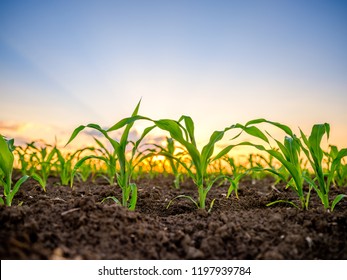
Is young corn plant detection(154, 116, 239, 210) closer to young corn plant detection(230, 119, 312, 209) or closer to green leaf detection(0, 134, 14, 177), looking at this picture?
young corn plant detection(230, 119, 312, 209)

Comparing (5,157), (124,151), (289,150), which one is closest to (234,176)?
(289,150)

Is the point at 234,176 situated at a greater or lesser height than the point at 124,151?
lesser

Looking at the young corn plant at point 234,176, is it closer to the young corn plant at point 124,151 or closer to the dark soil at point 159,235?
the dark soil at point 159,235

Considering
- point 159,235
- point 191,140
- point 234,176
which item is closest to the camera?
point 159,235

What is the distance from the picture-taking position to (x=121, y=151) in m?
2.49

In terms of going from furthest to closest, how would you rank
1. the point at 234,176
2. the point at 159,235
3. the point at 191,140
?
1. the point at 234,176
2. the point at 191,140
3. the point at 159,235

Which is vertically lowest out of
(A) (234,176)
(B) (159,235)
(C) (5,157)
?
(B) (159,235)

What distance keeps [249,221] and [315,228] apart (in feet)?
1.30

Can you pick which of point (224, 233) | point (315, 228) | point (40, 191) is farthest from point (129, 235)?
point (40, 191)

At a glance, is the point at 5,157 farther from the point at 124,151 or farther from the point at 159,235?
the point at 159,235

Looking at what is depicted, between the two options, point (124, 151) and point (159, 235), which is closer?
point (159, 235)

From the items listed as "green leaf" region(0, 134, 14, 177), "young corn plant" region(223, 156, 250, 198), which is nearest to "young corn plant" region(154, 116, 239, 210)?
"young corn plant" region(223, 156, 250, 198)

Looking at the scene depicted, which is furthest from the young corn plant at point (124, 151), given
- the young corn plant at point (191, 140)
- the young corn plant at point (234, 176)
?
the young corn plant at point (234, 176)

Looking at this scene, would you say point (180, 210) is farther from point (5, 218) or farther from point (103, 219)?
point (5, 218)
